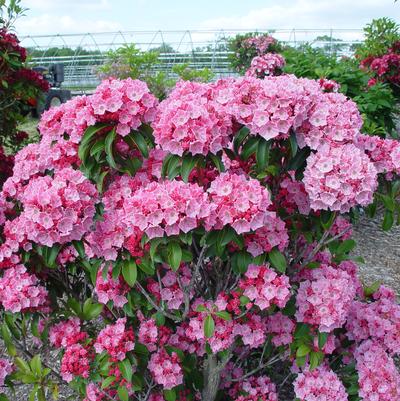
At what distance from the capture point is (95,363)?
2.33 m

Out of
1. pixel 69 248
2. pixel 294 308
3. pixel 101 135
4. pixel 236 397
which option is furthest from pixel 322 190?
pixel 236 397

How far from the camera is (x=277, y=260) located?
6.77 ft

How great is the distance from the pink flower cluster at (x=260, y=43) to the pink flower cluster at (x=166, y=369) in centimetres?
1044

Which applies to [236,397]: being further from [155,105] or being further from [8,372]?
[155,105]

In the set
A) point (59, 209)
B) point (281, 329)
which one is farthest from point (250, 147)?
point (281, 329)

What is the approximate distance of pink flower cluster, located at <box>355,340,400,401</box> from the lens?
2385 mm

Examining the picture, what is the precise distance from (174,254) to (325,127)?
2.39 ft

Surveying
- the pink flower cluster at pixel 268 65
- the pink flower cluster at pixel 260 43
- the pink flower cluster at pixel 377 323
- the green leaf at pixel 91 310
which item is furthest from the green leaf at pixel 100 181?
the pink flower cluster at pixel 260 43

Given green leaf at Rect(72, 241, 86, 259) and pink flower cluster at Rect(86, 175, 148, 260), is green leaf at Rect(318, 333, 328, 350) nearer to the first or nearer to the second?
pink flower cluster at Rect(86, 175, 148, 260)

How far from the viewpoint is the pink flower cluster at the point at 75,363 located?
228 cm

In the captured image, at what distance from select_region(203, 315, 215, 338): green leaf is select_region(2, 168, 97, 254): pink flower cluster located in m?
0.56

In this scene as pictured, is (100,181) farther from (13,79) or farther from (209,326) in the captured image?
(13,79)

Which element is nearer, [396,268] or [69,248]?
[69,248]

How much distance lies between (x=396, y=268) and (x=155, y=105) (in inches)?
131
